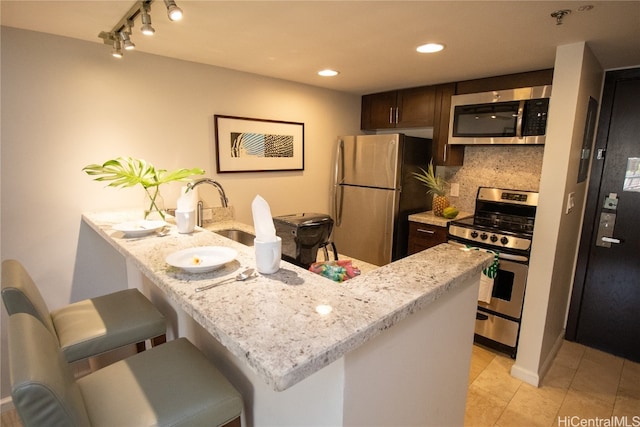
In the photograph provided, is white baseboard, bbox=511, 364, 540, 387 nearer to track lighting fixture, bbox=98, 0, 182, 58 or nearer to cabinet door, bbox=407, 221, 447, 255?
cabinet door, bbox=407, 221, 447, 255

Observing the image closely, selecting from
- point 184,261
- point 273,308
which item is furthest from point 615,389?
point 184,261

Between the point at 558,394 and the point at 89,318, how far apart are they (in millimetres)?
2799

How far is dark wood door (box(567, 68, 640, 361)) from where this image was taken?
2449mm

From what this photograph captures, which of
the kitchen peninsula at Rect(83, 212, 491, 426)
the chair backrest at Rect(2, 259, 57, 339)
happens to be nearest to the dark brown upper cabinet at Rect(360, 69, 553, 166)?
the kitchen peninsula at Rect(83, 212, 491, 426)

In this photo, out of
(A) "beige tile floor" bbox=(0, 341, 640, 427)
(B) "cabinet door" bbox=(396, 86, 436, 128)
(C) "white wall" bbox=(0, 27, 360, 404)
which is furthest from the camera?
(B) "cabinet door" bbox=(396, 86, 436, 128)

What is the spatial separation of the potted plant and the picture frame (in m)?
1.17

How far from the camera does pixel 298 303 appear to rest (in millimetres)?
920

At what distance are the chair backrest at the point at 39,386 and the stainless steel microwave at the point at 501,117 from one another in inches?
115

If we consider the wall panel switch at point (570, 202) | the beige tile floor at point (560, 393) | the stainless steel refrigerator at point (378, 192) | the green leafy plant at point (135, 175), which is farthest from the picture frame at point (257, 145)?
the beige tile floor at point (560, 393)

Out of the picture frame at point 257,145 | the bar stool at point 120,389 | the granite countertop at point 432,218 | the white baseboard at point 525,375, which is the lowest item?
the white baseboard at point 525,375

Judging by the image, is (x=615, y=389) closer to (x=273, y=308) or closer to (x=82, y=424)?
(x=273, y=308)

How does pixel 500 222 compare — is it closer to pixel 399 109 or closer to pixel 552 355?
pixel 552 355

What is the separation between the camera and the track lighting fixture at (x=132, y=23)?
121 cm

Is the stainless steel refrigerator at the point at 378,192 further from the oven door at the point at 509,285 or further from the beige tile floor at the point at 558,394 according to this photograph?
the beige tile floor at the point at 558,394
